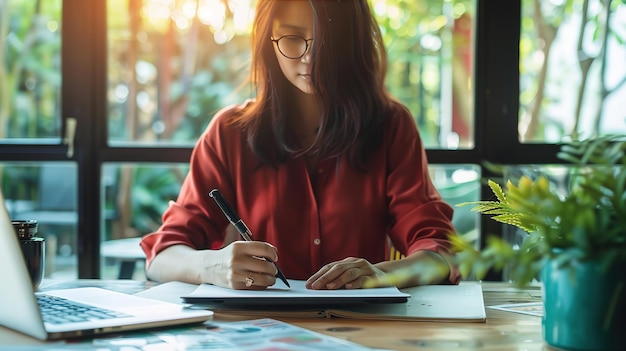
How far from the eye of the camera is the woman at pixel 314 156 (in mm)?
1677

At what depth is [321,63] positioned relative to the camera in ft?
5.53

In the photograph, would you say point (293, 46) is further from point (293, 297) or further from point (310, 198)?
point (293, 297)

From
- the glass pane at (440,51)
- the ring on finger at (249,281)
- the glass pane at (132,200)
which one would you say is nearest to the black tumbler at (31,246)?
the ring on finger at (249,281)

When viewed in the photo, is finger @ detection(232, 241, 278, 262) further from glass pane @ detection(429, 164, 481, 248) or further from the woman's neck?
glass pane @ detection(429, 164, 481, 248)

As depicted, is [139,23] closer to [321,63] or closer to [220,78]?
[220,78]

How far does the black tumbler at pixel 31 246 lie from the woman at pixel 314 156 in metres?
0.37

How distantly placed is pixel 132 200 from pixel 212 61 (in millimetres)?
591

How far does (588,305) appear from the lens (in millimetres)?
847

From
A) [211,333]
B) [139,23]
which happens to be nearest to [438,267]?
[211,333]

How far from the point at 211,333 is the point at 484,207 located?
1.34ft

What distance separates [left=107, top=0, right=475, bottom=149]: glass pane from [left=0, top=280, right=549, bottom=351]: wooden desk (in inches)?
56.1

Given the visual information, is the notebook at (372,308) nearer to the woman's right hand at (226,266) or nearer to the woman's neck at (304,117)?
the woman's right hand at (226,266)

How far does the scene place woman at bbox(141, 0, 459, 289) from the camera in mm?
1677

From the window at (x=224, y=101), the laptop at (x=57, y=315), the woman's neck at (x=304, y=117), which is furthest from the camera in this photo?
the window at (x=224, y=101)
